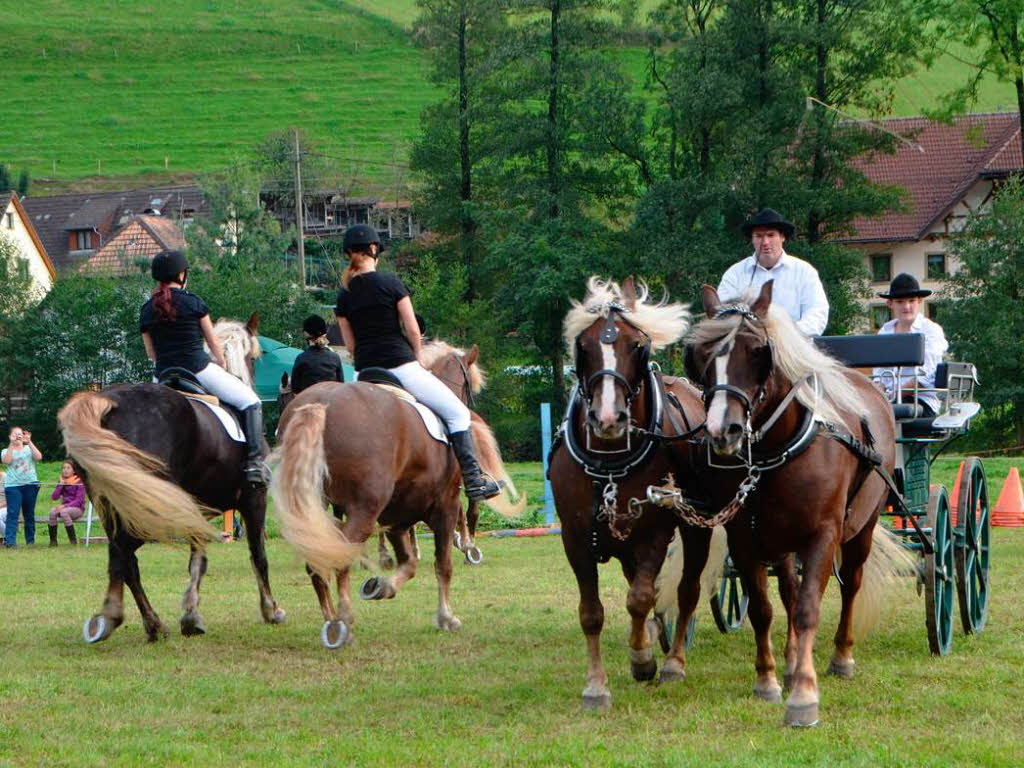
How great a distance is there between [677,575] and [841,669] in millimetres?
1039

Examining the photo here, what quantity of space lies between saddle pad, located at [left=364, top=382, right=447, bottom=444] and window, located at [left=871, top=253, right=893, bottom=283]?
52313mm

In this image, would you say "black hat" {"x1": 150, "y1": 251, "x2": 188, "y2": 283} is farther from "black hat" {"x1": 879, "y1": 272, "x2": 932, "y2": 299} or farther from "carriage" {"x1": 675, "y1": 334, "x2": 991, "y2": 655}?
"black hat" {"x1": 879, "y1": 272, "x2": 932, "y2": 299}

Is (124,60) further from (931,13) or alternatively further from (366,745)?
(366,745)

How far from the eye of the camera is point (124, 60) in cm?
9562

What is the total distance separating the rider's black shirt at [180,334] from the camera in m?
9.36

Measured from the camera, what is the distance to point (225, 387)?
962cm

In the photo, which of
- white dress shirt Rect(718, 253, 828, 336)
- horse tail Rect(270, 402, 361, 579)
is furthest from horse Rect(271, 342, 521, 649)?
white dress shirt Rect(718, 253, 828, 336)

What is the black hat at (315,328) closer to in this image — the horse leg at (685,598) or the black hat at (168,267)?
the black hat at (168,267)

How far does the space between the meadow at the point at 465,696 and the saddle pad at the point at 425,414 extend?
4.54 feet

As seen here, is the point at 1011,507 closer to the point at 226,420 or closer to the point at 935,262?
the point at 226,420

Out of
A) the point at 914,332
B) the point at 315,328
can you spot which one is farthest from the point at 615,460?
the point at 315,328

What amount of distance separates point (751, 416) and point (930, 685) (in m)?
1.95

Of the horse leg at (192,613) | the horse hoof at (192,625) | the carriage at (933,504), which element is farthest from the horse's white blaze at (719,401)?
the horse hoof at (192,625)

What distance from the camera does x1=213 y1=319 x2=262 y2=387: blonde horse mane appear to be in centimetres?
1030
